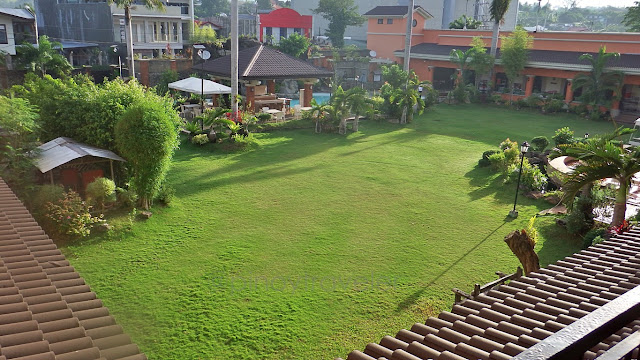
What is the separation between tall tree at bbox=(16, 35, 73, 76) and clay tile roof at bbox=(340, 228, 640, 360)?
28.5 metres

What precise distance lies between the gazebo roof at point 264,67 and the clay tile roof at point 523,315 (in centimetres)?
2175

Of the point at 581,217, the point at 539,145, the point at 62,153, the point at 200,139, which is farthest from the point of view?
the point at 200,139

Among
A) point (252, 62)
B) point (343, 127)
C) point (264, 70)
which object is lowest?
point (343, 127)

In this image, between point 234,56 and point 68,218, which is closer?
point 68,218

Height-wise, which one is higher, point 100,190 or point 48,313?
point 48,313

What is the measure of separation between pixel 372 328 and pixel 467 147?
15.4 m

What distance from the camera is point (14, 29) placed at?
34344 millimetres

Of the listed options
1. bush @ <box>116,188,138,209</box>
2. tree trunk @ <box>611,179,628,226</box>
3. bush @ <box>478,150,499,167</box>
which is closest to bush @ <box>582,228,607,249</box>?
tree trunk @ <box>611,179,628,226</box>

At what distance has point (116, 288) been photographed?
33.0 ft

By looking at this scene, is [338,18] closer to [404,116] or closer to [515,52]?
[515,52]

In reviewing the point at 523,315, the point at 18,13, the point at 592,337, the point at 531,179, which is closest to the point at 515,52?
the point at 531,179

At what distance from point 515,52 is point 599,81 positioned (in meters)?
5.69

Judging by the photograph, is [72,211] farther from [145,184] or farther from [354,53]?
[354,53]

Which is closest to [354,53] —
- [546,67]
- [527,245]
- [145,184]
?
[546,67]
